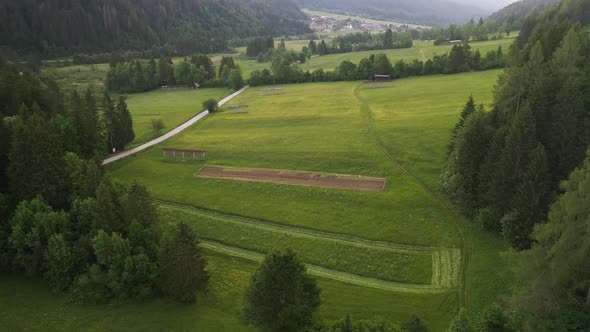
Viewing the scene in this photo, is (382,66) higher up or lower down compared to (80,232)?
higher up

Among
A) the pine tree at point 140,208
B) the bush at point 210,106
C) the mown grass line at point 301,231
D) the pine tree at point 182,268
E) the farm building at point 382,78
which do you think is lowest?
the mown grass line at point 301,231

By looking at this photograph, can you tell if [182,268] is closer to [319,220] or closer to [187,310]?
[187,310]

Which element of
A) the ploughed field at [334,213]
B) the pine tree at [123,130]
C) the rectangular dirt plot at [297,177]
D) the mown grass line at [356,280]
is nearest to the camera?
the ploughed field at [334,213]

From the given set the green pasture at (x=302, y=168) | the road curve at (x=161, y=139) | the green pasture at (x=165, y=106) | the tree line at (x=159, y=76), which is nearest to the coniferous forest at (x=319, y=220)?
the green pasture at (x=302, y=168)

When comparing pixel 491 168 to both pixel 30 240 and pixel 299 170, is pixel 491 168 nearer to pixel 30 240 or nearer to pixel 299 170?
pixel 299 170

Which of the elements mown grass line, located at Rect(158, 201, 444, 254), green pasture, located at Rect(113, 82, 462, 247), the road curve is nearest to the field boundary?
mown grass line, located at Rect(158, 201, 444, 254)

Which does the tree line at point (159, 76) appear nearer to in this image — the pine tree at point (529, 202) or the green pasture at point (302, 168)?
the green pasture at point (302, 168)

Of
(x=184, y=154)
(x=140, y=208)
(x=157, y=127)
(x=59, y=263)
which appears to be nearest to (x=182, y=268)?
(x=140, y=208)
